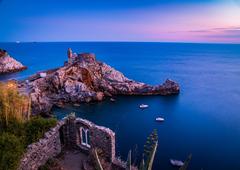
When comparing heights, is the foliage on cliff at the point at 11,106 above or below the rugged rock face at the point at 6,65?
above

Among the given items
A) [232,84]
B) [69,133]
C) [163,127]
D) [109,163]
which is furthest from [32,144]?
[232,84]

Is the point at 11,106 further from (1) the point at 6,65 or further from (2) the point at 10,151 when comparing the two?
(1) the point at 6,65

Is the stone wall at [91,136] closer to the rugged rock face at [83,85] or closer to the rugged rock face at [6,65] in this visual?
the rugged rock face at [83,85]

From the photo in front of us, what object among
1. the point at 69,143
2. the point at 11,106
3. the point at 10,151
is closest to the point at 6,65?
the point at 11,106

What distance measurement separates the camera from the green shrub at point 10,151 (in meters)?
11.6

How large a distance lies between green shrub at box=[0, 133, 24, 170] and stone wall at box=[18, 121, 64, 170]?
558 millimetres

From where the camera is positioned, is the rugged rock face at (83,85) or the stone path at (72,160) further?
the rugged rock face at (83,85)

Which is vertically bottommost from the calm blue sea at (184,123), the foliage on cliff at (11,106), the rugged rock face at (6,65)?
the calm blue sea at (184,123)

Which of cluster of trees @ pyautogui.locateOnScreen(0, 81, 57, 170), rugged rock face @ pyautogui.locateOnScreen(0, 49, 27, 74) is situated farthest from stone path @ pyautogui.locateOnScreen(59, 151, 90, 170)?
rugged rock face @ pyautogui.locateOnScreen(0, 49, 27, 74)

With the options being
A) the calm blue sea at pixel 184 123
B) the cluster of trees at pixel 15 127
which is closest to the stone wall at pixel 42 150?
the cluster of trees at pixel 15 127

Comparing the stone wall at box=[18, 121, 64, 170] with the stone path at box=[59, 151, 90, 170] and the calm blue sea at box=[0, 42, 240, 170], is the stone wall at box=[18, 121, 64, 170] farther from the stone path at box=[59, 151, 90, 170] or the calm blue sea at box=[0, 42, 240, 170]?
the calm blue sea at box=[0, 42, 240, 170]

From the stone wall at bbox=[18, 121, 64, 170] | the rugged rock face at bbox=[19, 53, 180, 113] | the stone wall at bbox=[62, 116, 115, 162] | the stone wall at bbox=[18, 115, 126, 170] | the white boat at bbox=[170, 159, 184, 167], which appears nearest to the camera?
the stone wall at bbox=[18, 121, 64, 170]

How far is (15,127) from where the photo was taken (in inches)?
569

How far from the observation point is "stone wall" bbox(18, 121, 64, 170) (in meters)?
12.9
